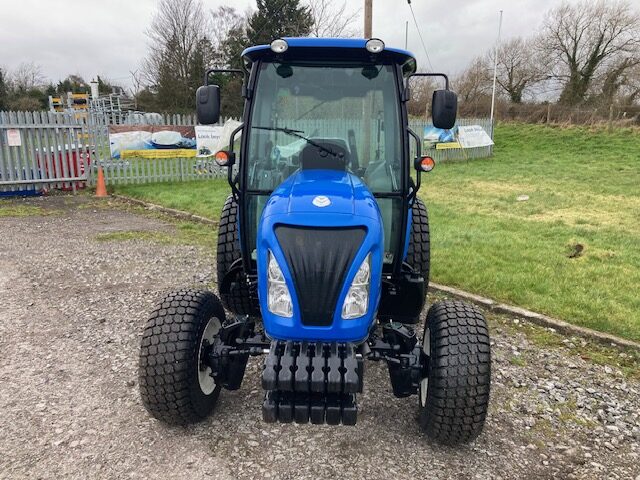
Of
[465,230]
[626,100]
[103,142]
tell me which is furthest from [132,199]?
[626,100]

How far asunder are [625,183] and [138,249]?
40.9 ft

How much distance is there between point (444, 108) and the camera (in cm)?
319

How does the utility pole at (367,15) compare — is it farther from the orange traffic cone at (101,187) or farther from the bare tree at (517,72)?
the bare tree at (517,72)

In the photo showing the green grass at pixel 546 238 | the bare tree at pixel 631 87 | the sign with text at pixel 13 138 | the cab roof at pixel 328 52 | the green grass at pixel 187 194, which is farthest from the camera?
the bare tree at pixel 631 87

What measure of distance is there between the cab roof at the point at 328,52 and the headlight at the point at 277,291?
4.59 feet

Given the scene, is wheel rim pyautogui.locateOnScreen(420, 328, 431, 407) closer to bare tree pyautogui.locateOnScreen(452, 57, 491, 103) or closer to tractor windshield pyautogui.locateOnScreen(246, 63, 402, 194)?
tractor windshield pyautogui.locateOnScreen(246, 63, 402, 194)

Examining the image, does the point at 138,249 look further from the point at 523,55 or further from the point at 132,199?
the point at 523,55

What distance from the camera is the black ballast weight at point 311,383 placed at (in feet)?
8.02

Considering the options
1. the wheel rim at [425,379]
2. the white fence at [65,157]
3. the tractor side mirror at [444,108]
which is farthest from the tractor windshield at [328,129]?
the white fence at [65,157]

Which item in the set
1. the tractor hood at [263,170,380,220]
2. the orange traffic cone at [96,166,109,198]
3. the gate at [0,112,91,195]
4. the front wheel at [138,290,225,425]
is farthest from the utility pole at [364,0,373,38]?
the front wheel at [138,290,225,425]

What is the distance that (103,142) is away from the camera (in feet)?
42.4

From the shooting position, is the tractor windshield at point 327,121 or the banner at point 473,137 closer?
the tractor windshield at point 327,121

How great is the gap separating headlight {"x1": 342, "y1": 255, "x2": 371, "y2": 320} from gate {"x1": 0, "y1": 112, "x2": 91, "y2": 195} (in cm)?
1163

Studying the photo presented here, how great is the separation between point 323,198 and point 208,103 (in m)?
1.11
